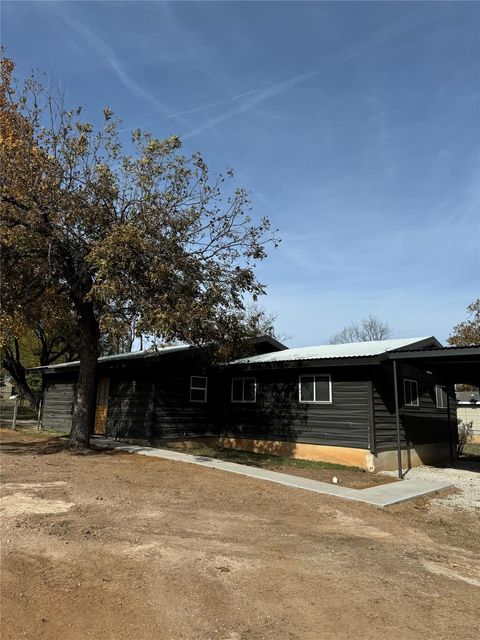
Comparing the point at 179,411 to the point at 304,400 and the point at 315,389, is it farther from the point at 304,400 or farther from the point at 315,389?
the point at 315,389

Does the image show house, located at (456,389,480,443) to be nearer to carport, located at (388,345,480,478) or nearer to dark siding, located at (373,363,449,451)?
carport, located at (388,345,480,478)

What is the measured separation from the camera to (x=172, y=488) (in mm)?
10258

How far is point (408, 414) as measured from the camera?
55.7 ft

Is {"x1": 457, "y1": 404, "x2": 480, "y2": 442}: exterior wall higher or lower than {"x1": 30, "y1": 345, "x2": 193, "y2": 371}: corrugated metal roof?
lower

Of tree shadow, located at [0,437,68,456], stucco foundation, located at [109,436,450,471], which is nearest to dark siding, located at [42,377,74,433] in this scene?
tree shadow, located at [0,437,68,456]

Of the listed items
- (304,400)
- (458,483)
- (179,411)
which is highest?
(304,400)

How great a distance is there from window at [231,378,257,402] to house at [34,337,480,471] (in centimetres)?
4

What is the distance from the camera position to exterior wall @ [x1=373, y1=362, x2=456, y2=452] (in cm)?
1533

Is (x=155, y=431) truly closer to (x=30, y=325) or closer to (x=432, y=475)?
(x=30, y=325)

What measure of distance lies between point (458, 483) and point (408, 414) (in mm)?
3521

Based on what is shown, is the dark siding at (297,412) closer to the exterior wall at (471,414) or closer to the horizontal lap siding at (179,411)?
the horizontal lap siding at (179,411)

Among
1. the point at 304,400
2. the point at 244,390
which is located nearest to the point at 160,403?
the point at 244,390

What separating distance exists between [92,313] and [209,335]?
3.86 meters

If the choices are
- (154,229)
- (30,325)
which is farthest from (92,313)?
(154,229)
